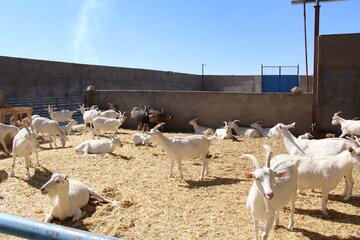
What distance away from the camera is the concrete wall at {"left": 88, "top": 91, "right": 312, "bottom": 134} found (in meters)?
13.9

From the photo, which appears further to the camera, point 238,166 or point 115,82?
point 115,82

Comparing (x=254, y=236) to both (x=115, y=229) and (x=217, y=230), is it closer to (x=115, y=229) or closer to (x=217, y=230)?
(x=217, y=230)

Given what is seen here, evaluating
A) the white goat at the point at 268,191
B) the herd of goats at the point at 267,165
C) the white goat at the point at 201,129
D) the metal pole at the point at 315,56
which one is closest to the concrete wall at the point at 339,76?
the metal pole at the point at 315,56

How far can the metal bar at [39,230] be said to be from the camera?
1265 millimetres

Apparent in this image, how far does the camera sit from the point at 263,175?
4109 mm

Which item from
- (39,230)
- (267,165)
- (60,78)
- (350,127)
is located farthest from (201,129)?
(39,230)

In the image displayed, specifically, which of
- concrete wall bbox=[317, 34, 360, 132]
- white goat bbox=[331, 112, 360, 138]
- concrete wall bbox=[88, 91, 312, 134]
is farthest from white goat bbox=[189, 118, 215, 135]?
white goat bbox=[331, 112, 360, 138]

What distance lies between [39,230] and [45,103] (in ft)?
68.1

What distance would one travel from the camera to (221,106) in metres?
15.3

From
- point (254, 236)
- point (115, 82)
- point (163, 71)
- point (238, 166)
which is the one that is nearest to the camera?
point (254, 236)

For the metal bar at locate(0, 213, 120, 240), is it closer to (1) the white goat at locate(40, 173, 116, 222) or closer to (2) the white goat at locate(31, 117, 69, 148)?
(1) the white goat at locate(40, 173, 116, 222)

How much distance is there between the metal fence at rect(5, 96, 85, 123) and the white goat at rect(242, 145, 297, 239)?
53.0ft

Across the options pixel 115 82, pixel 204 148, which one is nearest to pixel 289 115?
pixel 204 148

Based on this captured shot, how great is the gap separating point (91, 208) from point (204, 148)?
2956 millimetres
